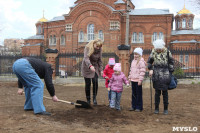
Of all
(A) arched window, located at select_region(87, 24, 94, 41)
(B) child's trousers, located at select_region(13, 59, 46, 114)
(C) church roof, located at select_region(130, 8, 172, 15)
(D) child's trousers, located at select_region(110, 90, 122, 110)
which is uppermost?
(C) church roof, located at select_region(130, 8, 172, 15)

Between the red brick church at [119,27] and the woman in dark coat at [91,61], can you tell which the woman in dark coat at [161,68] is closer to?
the woman in dark coat at [91,61]

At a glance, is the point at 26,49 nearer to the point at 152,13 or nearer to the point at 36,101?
the point at 152,13

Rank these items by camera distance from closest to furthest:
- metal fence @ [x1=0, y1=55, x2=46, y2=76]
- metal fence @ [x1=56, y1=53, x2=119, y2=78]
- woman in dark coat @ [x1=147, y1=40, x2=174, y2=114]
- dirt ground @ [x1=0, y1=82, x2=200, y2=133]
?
dirt ground @ [x1=0, y1=82, x2=200, y2=133]
woman in dark coat @ [x1=147, y1=40, x2=174, y2=114]
metal fence @ [x1=56, y1=53, x2=119, y2=78]
metal fence @ [x1=0, y1=55, x2=46, y2=76]

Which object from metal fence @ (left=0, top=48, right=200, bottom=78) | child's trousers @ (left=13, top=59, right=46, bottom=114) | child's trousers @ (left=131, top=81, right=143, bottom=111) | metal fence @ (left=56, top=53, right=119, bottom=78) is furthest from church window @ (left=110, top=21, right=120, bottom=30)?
child's trousers @ (left=13, top=59, right=46, bottom=114)

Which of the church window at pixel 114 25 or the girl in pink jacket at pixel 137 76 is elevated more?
the church window at pixel 114 25

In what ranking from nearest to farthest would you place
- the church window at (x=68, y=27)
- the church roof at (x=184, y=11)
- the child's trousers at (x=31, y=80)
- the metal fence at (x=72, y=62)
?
the child's trousers at (x=31, y=80) < the metal fence at (x=72, y=62) < the church window at (x=68, y=27) < the church roof at (x=184, y=11)

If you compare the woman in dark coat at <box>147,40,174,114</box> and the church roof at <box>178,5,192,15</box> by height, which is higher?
the church roof at <box>178,5,192,15</box>

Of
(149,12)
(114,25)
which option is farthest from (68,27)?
(149,12)

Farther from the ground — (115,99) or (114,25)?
(114,25)

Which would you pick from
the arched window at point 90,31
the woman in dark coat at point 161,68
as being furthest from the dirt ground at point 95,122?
the arched window at point 90,31

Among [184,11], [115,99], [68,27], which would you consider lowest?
[115,99]

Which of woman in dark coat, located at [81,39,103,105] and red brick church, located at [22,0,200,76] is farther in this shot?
red brick church, located at [22,0,200,76]

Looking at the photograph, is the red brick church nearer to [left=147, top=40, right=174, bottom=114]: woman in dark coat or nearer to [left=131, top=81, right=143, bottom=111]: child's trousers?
[left=131, top=81, right=143, bottom=111]: child's trousers

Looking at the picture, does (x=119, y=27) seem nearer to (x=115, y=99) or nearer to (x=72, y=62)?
(x=72, y=62)
